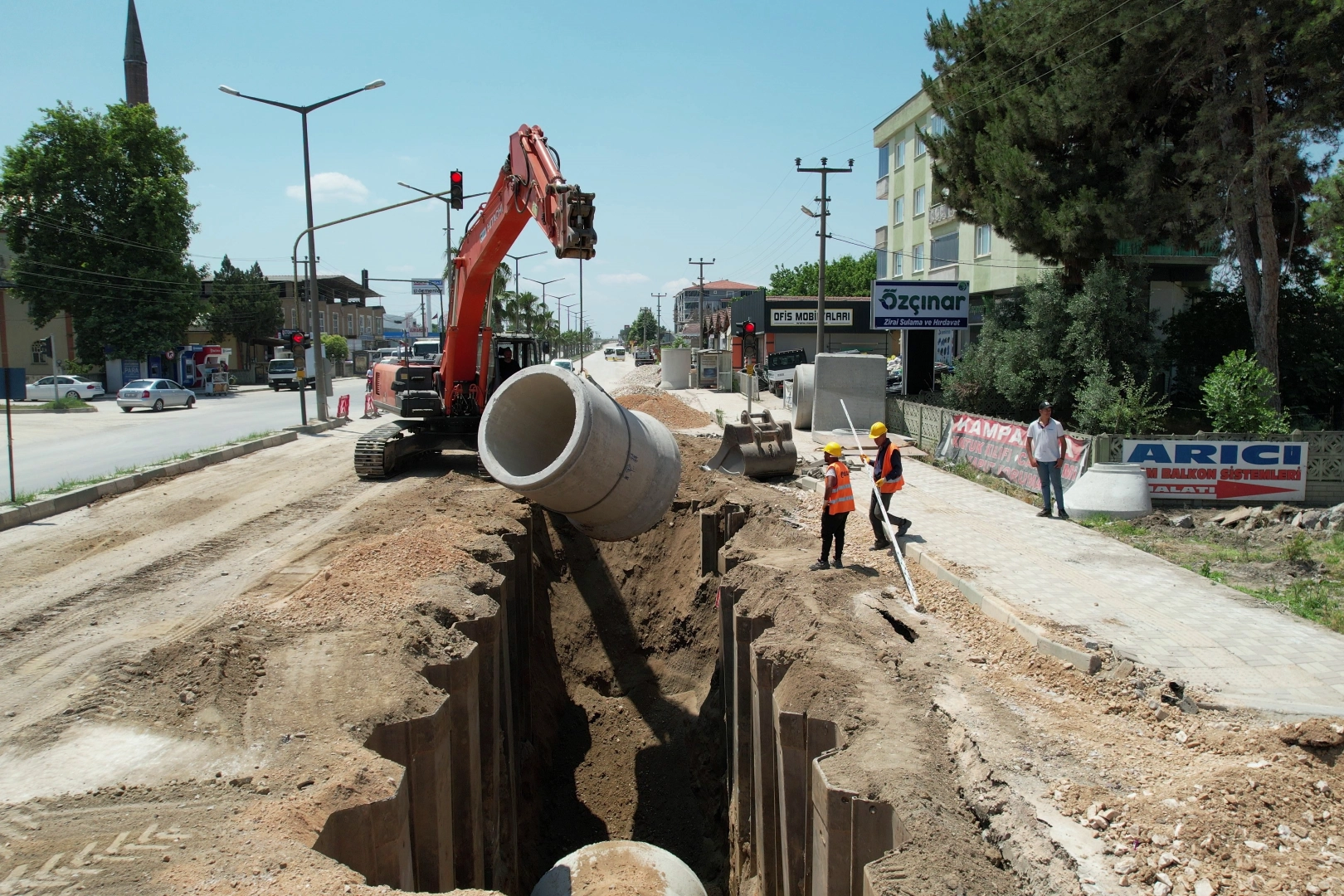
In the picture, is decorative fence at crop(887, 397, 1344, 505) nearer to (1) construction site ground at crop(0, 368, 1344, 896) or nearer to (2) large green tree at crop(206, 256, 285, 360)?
(1) construction site ground at crop(0, 368, 1344, 896)

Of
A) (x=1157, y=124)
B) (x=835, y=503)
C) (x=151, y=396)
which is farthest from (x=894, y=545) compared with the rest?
(x=151, y=396)

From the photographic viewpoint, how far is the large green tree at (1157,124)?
59.9 ft

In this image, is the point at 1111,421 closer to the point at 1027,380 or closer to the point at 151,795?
the point at 1027,380

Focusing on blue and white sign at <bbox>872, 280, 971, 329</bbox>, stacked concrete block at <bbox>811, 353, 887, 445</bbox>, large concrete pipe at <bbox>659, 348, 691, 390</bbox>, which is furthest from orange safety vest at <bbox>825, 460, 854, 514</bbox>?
large concrete pipe at <bbox>659, 348, 691, 390</bbox>

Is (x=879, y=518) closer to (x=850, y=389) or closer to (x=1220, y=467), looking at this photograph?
(x=1220, y=467)

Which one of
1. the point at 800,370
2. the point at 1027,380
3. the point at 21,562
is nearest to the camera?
the point at 21,562

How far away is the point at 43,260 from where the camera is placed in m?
43.1

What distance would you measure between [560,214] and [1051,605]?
23.9 ft

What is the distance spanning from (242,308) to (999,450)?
62.5 meters

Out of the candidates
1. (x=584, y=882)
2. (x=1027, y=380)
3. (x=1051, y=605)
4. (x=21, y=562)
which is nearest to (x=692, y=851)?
(x=584, y=882)

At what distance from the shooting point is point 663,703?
13.0 m

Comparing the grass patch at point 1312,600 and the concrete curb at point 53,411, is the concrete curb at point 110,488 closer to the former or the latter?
the grass patch at point 1312,600

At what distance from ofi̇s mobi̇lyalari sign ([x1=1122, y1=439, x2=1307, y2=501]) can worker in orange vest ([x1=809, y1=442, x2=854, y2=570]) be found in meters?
7.68

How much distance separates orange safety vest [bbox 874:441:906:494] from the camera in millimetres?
10734
